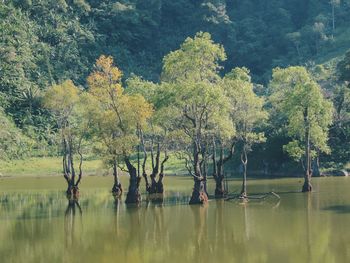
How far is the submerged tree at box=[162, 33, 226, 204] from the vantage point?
180 ft

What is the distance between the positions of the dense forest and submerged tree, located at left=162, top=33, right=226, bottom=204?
0.35 feet

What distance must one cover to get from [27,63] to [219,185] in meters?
111

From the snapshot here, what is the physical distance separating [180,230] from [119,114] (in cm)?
2243

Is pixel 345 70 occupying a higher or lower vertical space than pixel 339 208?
higher

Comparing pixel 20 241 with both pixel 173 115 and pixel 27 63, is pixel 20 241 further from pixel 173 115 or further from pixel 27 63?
pixel 27 63

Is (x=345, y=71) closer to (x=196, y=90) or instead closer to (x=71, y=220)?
(x=196, y=90)

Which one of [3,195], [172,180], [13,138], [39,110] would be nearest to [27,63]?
[39,110]

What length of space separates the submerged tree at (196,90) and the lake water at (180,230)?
5198mm

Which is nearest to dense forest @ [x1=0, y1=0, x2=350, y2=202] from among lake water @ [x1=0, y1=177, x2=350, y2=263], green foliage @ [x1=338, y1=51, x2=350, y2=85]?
green foliage @ [x1=338, y1=51, x2=350, y2=85]

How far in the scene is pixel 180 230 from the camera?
41719 millimetres

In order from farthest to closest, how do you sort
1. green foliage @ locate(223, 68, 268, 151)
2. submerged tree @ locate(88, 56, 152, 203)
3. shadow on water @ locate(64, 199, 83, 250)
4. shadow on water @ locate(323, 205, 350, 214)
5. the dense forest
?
green foliage @ locate(223, 68, 268, 151) < submerged tree @ locate(88, 56, 152, 203) < the dense forest < shadow on water @ locate(323, 205, 350, 214) < shadow on water @ locate(64, 199, 83, 250)

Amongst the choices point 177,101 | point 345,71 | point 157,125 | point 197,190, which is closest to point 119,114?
point 157,125

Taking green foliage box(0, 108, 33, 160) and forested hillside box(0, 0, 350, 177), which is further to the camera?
forested hillside box(0, 0, 350, 177)

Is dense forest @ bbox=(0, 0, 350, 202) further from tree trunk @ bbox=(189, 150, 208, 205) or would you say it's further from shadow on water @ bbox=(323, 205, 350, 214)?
shadow on water @ bbox=(323, 205, 350, 214)
